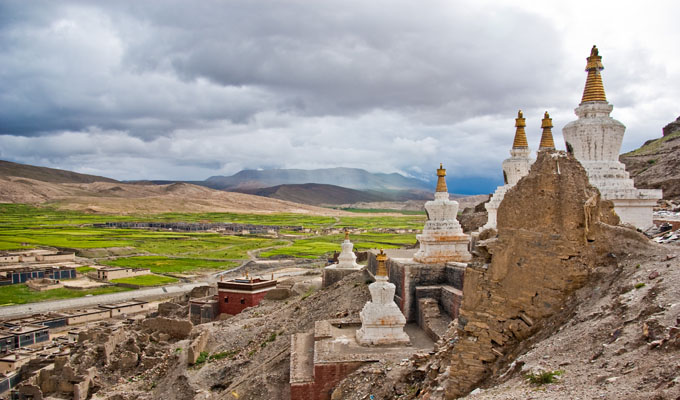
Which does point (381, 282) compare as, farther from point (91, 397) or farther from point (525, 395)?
point (91, 397)

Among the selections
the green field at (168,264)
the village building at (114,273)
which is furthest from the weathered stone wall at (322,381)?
the green field at (168,264)

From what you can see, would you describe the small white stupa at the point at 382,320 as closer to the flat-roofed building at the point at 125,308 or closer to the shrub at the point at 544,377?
the shrub at the point at 544,377

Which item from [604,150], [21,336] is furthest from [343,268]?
[21,336]

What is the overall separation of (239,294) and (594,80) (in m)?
20.6

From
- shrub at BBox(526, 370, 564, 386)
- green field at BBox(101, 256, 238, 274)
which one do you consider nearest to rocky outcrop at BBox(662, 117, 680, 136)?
green field at BBox(101, 256, 238, 274)

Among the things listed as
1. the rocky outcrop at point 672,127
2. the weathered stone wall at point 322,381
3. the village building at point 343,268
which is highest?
the rocky outcrop at point 672,127

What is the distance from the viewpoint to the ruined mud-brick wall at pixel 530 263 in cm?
732

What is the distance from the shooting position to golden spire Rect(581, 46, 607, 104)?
1612cm

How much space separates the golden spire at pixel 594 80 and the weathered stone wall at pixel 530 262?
945cm

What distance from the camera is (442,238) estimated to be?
738 inches

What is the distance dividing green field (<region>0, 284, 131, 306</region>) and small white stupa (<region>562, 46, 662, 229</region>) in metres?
41.7

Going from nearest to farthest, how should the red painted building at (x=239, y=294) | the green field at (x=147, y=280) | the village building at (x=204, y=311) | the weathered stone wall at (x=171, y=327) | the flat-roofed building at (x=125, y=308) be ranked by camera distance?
1. the weathered stone wall at (x=171, y=327)
2. the red painted building at (x=239, y=294)
3. the village building at (x=204, y=311)
4. the flat-roofed building at (x=125, y=308)
5. the green field at (x=147, y=280)

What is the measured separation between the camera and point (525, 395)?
573 cm

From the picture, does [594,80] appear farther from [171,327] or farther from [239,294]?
[171,327]
